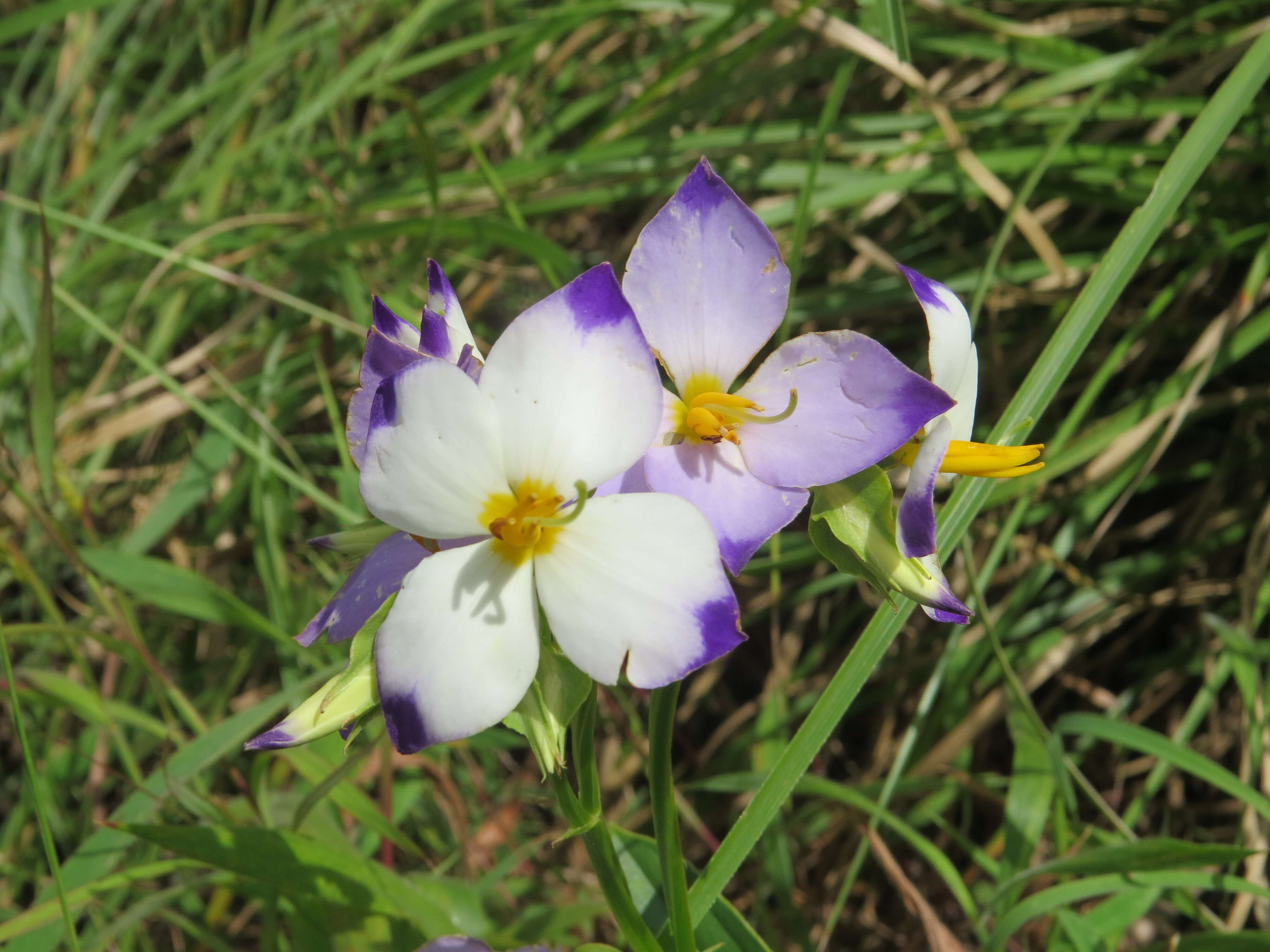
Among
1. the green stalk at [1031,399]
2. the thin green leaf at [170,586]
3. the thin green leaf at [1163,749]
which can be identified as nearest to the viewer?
the green stalk at [1031,399]

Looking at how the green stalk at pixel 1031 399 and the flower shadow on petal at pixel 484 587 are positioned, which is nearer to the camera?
the flower shadow on petal at pixel 484 587

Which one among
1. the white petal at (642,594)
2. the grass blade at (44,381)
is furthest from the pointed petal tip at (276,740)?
the grass blade at (44,381)

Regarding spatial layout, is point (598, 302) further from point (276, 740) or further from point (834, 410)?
point (276, 740)

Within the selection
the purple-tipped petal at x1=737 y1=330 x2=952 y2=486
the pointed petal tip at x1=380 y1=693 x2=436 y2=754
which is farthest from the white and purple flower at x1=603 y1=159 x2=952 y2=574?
the pointed petal tip at x1=380 y1=693 x2=436 y2=754

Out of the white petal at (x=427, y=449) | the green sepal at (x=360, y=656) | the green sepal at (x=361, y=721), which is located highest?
the white petal at (x=427, y=449)

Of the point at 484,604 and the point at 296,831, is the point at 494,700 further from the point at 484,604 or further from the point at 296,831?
the point at 296,831

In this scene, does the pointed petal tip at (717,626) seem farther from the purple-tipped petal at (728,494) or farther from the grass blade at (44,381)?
the grass blade at (44,381)

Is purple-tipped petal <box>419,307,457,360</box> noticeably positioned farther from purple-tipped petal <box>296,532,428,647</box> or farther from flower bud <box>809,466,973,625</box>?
flower bud <box>809,466,973,625</box>
